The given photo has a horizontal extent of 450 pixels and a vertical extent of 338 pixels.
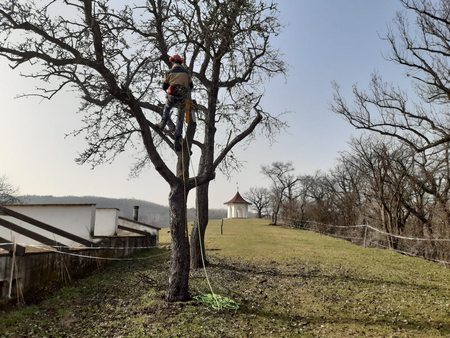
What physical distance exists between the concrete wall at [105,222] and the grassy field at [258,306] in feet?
16.4

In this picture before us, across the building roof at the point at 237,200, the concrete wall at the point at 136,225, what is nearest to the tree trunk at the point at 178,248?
the concrete wall at the point at 136,225

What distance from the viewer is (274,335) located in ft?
22.0

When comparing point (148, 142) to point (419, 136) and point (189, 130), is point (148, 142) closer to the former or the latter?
point (189, 130)

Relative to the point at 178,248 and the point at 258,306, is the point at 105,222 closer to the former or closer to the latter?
the point at 178,248

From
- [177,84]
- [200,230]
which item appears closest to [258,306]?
[200,230]

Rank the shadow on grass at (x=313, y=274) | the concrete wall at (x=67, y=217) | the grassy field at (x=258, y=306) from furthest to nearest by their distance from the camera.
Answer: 1. the concrete wall at (x=67, y=217)
2. the shadow on grass at (x=313, y=274)
3. the grassy field at (x=258, y=306)

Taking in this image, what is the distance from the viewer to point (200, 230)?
12.5 m

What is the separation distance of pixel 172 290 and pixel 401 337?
4.67 m

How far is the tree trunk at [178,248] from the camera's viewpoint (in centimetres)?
824

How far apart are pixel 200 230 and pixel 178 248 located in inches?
160

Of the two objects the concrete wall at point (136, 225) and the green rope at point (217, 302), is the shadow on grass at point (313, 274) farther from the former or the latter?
the concrete wall at point (136, 225)

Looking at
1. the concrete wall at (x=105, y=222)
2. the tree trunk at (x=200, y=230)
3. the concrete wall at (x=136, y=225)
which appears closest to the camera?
the tree trunk at (x=200, y=230)

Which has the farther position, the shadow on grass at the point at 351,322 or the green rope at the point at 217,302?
the green rope at the point at 217,302

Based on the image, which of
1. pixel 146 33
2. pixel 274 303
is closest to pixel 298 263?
pixel 274 303
